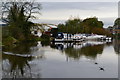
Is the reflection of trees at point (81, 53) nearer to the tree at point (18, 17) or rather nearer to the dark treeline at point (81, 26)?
the tree at point (18, 17)

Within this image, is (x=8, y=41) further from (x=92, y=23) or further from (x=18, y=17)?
(x=92, y=23)

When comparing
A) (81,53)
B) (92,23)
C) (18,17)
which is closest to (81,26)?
(92,23)

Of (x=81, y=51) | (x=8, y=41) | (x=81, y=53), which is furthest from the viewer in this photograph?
(x=8, y=41)

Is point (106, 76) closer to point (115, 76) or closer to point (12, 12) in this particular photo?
point (115, 76)

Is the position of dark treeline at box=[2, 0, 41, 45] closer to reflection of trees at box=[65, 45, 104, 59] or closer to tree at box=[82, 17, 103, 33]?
Answer: reflection of trees at box=[65, 45, 104, 59]

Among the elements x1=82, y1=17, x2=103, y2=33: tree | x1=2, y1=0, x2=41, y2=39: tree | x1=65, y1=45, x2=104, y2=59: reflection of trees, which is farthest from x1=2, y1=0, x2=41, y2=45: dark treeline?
x1=82, y1=17, x2=103, y2=33: tree

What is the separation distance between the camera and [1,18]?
124ft

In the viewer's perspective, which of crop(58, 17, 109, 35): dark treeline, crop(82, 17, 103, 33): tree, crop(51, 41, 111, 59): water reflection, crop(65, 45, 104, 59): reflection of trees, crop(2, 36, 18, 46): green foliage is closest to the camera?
crop(65, 45, 104, 59): reflection of trees

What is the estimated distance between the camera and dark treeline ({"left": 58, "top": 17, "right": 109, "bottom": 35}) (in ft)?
202

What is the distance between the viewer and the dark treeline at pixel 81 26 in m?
61.6

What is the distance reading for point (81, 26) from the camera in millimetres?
66500

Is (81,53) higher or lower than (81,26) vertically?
lower

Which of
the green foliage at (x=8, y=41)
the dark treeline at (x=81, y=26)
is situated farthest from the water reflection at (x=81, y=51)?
the dark treeline at (x=81, y=26)

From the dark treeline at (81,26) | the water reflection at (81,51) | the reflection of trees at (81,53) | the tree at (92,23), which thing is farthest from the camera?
the tree at (92,23)
